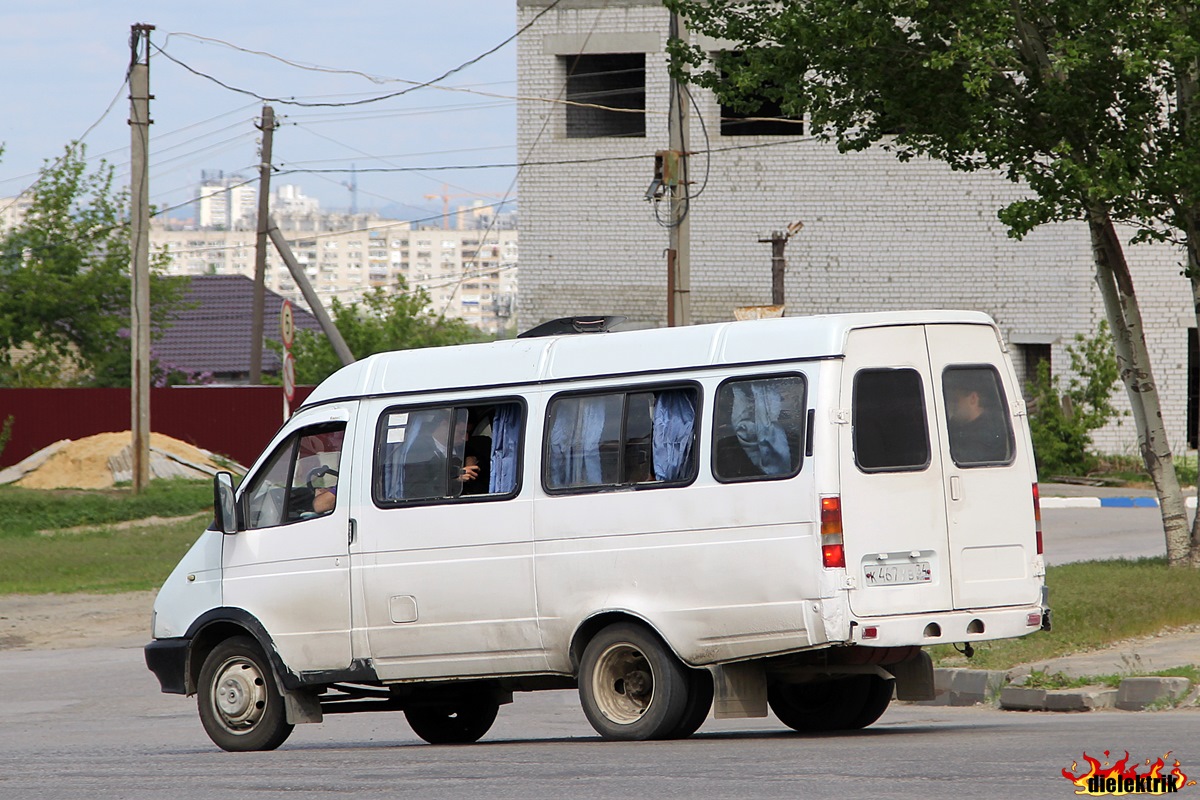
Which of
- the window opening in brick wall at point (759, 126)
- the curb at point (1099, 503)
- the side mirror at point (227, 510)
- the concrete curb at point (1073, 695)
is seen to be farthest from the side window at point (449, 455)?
the window opening in brick wall at point (759, 126)

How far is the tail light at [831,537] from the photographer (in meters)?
8.34

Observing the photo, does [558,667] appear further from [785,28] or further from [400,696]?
[785,28]

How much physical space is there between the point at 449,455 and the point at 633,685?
1.69 meters

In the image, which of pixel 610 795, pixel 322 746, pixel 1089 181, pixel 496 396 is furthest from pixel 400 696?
pixel 1089 181

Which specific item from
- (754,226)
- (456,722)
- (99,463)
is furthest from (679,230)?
(99,463)

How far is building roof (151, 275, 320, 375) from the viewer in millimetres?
62125

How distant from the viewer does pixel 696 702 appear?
898cm

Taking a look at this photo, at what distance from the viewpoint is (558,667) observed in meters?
9.28

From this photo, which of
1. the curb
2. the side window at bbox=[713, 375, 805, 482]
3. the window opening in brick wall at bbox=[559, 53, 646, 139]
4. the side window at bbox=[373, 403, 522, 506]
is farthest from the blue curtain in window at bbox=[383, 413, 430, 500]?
the window opening in brick wall at bbox=[559, 53, 646, 139]

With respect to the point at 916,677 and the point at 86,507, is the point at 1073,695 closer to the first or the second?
the point at 916,677

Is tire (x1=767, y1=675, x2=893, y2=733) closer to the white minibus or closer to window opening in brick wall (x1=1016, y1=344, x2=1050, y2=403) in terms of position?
the white minibus

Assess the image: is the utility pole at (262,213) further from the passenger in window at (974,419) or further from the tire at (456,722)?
the passenger in window at (974,419)

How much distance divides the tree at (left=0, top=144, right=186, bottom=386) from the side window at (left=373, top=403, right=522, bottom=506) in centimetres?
3472

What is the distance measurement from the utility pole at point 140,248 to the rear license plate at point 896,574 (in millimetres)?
21894
